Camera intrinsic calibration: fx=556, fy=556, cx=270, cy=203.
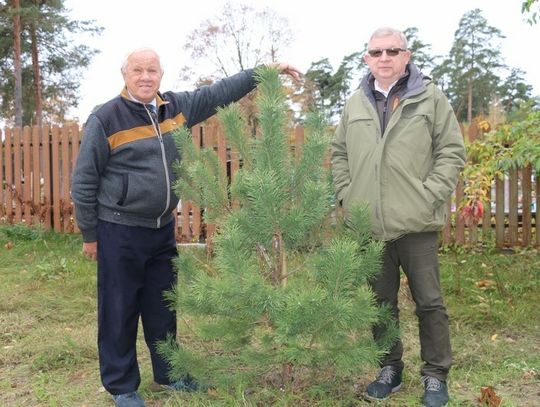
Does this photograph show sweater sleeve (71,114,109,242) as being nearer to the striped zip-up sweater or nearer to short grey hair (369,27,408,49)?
the striped zip-up sweater

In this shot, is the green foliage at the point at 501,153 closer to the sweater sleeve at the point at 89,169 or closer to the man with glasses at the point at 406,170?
the man with glasses at the point at 406,170

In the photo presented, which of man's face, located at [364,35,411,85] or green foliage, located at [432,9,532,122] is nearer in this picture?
man's face, located at [364,35,411,85]

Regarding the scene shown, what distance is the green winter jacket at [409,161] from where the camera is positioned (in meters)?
2.64

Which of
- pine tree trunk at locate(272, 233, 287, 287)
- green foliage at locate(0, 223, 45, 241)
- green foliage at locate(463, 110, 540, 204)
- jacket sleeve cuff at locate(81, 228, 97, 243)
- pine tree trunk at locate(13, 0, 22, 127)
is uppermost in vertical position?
pine tree trunk at locate(13, 0, 22, 127)

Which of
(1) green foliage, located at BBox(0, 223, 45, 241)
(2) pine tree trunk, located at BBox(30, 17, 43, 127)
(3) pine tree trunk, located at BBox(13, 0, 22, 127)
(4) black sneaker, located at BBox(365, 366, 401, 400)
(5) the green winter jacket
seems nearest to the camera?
(5) the green winter jacket

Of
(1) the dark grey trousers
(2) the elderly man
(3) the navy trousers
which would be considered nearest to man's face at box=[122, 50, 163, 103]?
(2) the elderly man

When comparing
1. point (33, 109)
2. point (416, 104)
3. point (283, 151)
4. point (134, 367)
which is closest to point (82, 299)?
point (134, 367)

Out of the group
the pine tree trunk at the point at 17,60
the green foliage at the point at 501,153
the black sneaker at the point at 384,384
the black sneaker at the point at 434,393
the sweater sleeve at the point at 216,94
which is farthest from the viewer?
the pine tree trunk at the point at 17,60

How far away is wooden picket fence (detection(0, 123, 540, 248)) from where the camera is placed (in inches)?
261

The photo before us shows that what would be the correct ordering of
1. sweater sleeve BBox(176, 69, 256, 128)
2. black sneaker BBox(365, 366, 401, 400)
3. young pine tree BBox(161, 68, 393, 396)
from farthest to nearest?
sweater sleeve BBox(176, 69, 256, 128) < black sneaker BBox(365, 366, 401, 400) < young pine tree BBox(161, 68, 393, 396)

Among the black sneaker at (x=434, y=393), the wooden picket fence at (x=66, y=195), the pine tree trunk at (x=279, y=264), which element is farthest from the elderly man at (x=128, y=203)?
the wooden picket fence at (x=66, y=195)

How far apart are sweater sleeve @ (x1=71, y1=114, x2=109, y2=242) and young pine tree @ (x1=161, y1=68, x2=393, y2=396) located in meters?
0.39

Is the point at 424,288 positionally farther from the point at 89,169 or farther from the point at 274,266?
the point at 89,169

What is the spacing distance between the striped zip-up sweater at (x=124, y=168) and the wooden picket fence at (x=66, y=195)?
13.5 ft
